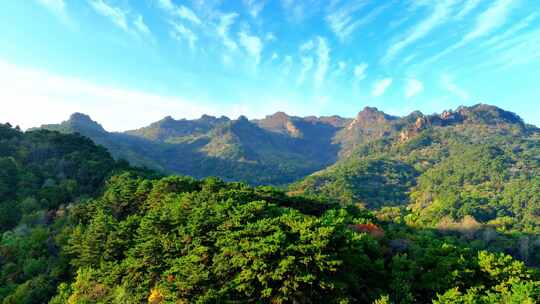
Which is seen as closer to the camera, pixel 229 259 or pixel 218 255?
pixel 229 259

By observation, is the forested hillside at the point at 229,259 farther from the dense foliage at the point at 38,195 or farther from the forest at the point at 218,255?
the dense foliage at the point at 38,195

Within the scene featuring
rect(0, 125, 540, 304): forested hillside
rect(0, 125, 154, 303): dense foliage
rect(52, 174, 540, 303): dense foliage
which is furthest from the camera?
rect(0, 125, 154, 303): dense foliage

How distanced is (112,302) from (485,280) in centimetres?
3833

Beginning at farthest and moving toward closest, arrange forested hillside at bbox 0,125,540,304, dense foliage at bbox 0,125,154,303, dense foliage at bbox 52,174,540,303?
dense foliage at bbox 0,125,154,303, forested hillside at bbox 0,125,540,304, dense foliage at bbox 52,174,540,303

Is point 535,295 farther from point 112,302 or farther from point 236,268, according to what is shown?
point 112,302

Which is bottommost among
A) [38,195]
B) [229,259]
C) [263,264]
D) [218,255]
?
[38,195]

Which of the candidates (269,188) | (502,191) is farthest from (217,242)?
(502,191)

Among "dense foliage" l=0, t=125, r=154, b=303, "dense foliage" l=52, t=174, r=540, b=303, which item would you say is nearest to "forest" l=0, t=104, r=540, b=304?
"dense foliage" l=52, t=174, r=540, b=303

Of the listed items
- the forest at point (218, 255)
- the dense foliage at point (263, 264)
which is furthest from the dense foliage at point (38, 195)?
the dense foliage at point (263, 264)

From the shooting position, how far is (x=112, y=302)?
128 ft

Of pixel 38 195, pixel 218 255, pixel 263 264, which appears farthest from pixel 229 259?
pixel 38 195

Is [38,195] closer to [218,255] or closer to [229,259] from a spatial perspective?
[218,255]

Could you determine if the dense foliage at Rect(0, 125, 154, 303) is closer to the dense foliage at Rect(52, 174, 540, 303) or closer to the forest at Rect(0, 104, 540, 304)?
the forest at Rect(0, 104, 540, 304)

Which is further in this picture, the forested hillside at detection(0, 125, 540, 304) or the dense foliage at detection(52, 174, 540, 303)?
the forested hillside at detection(0, 125, 540, 304)
